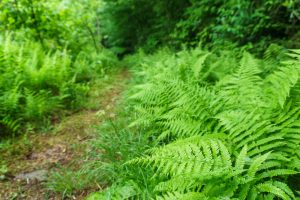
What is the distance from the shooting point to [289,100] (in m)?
2.85

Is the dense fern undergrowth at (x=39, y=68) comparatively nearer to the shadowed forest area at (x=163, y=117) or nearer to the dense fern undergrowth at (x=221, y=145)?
the shadowed forest area at (x=163, y=117)

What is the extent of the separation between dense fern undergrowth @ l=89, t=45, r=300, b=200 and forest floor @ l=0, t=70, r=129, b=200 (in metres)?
0.70

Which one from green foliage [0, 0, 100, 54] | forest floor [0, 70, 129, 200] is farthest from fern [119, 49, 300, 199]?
green foliage [0, 0, 100, 54]

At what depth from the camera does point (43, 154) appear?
4062 mm

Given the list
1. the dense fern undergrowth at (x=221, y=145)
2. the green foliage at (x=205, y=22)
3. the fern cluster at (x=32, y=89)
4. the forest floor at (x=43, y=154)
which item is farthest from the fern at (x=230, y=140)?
the green foliage at (x=205, y=22)

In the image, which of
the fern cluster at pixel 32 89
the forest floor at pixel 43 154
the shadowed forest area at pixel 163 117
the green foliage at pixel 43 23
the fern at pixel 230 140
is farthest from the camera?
the green foliage at pixel 43 23

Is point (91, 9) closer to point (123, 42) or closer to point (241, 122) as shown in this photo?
point (123, 42)

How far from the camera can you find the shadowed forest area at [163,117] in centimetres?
233

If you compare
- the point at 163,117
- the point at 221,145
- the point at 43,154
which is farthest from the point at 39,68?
the point at 221,145

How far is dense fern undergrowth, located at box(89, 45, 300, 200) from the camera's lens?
2188mm

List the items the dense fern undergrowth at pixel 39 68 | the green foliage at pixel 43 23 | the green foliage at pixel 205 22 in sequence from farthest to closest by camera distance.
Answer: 1. the green foliage at pixel 43 23
2. the green foliage at pixel 205 22
3. the dense fern undergrowth at pixel 39 68

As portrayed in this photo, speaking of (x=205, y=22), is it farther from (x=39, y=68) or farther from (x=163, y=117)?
(x=163, y=117)

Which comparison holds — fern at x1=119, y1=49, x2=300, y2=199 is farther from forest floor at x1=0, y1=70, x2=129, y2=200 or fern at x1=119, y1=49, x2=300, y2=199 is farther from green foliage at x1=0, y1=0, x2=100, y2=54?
green foliage at x1=0, y1=0, x2=100, y2=54

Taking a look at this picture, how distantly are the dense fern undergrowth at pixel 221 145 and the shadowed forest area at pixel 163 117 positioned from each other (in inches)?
0.4
